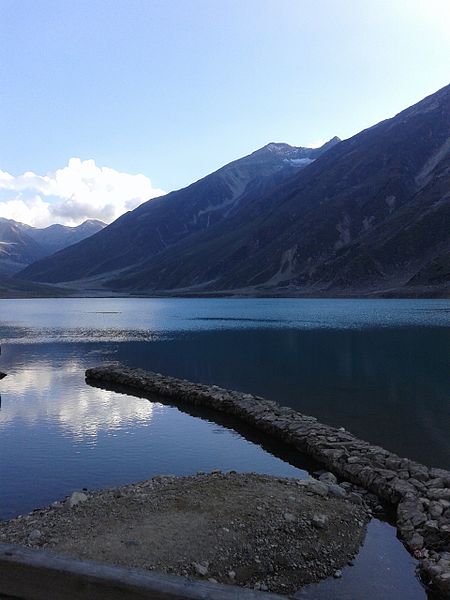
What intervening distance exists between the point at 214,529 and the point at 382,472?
280 inches

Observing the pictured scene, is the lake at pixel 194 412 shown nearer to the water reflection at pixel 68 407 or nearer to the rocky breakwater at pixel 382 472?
Result: the water reflection at pixel 68 407

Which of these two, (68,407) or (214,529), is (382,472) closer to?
(214,529)

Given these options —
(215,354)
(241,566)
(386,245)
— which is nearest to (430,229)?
(386,245)

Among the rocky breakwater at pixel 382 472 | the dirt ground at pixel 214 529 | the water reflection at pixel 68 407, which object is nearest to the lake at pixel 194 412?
the water reflection at pixel 68 407

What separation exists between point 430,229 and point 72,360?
16646cm

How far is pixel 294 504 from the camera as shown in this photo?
1448cm

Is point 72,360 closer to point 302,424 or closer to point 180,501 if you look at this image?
point 302,424

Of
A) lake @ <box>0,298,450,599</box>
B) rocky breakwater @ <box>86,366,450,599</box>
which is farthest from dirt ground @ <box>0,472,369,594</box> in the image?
lake @ <box>0,298,450,599</box>

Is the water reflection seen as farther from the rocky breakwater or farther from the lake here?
the rocky breakwater

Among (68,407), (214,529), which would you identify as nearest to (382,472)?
(214,529)

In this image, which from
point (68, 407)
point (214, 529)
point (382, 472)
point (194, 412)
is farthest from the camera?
point (68, 407)

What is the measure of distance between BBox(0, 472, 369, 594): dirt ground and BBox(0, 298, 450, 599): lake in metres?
2.13

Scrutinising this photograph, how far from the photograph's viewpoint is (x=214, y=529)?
42.3 ft

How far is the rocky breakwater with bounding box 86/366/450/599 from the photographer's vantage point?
12.7 metres
